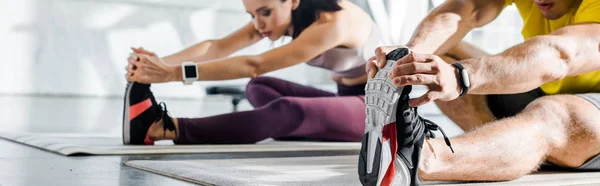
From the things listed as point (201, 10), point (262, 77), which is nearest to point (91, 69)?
point (201, 10)

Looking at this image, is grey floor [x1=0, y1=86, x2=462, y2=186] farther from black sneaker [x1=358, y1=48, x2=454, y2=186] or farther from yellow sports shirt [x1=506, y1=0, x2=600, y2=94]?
yellow sports shirt [x1=506, y1=0, x2=600, y2=94]

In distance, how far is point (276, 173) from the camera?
1673 millimetres

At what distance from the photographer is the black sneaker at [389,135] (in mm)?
1250

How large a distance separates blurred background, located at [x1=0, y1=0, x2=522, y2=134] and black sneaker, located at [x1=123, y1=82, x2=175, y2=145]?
139cm

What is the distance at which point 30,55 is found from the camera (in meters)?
4.51

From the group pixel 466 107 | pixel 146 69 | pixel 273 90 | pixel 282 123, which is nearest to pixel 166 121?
pixel 146 69

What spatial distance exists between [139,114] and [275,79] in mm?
770

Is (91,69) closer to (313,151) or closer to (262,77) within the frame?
(262,77)

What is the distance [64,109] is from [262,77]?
64.4 inches

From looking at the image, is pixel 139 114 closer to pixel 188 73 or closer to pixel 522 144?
pixel 188 73

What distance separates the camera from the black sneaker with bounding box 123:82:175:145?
261 centimetres

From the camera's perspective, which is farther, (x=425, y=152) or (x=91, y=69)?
(x=91, y=69)

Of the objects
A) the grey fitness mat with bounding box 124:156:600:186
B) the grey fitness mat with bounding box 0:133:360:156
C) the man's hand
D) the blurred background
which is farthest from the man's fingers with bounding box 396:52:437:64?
the blurred background

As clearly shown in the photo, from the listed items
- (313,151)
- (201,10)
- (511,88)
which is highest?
(201,10)
